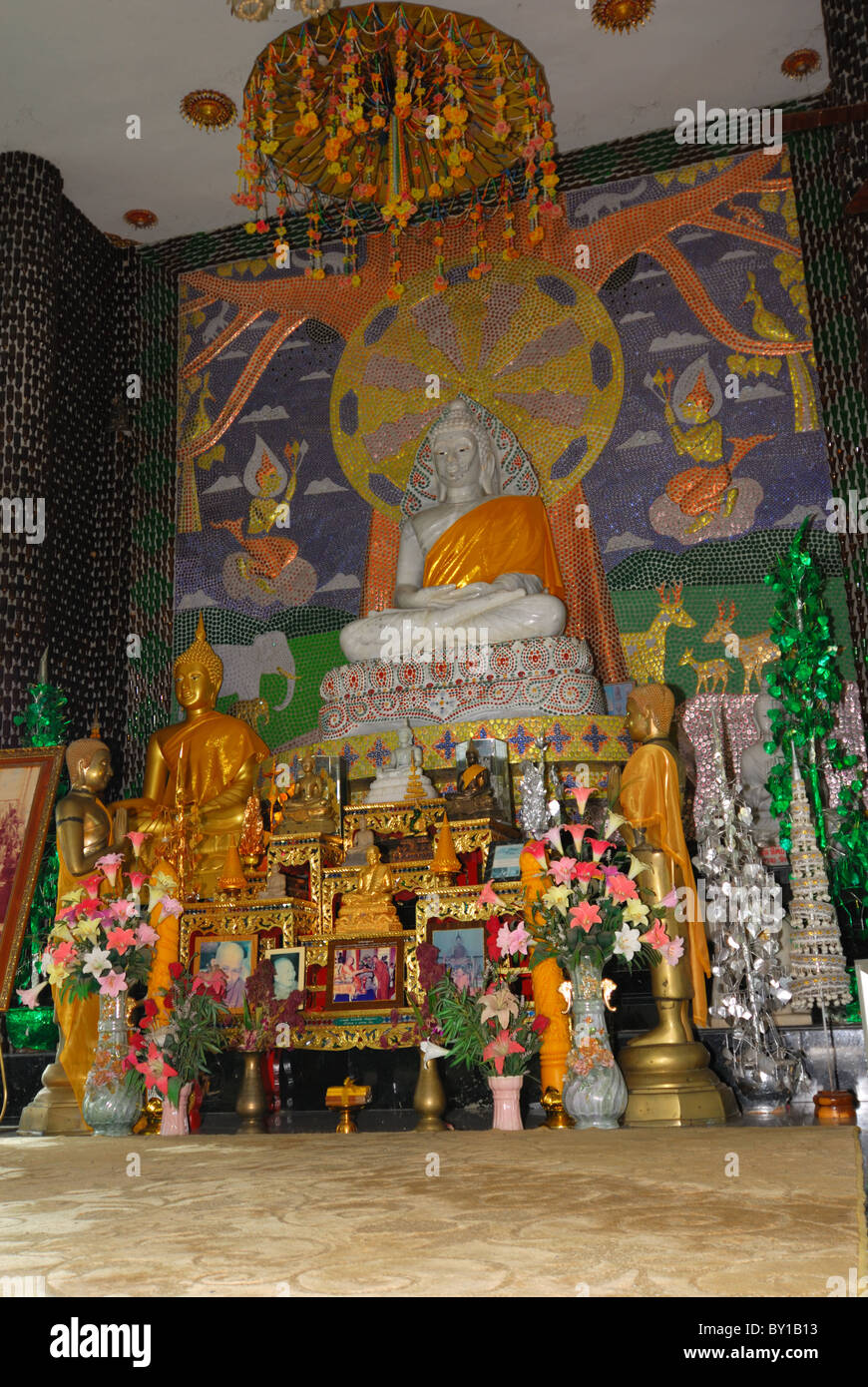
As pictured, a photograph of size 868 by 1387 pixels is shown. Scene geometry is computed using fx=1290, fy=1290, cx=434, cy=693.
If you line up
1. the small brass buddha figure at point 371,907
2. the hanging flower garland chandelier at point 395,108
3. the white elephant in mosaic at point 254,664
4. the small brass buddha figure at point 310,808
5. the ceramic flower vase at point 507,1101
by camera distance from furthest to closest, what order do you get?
the white elephant in mosaic at point 254,664
the hanging flower garland chandelier at point 395,108
the small brass buddha figure at point 310,808
the small brass buddha figure at point 371,907
the ceramic flower vase at point 507,1101

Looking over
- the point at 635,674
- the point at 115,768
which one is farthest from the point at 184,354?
the point at 635,674

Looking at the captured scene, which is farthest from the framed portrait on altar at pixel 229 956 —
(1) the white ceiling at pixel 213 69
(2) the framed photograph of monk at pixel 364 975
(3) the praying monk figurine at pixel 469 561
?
(1) the white ceiling at pixel 213 69

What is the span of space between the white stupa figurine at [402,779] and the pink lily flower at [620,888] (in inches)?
56.8

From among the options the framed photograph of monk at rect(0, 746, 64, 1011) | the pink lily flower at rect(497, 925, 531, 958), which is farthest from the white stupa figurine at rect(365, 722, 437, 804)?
the framed photograph of monk at rect(0, 746, 64, 1011)

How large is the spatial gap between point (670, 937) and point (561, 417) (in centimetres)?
438

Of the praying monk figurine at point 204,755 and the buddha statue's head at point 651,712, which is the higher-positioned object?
the praying monk figurine at point 204,755

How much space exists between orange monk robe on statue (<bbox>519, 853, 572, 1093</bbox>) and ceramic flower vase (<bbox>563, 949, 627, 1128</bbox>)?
128 millimetres

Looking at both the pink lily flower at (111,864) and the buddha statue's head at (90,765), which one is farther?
the buddha statue's head at (90,765)

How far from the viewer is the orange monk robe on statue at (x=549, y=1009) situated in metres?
4.16

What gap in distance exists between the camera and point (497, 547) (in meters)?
7.45

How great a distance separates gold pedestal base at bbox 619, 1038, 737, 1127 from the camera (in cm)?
404

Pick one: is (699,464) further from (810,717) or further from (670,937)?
(670,937)

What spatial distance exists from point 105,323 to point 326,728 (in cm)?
346

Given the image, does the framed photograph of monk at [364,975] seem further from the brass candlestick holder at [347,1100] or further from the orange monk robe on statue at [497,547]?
the orange monk robe on statue at [497,547]
